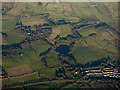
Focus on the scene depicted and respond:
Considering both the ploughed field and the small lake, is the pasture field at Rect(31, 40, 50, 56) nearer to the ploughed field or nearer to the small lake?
the ploughed field

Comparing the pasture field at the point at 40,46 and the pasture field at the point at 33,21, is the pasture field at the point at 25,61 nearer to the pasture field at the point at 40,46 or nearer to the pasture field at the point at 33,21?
the pasture field at the point at 40,46

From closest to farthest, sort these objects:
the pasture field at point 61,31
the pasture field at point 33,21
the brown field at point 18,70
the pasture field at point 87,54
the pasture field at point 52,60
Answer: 1. the brown field at point 18,70
2. the pasture field at point 52,60
3. the pasture field at point 87,54
4. the pasture field at point 61,31
5. the pasture field at point 33,21

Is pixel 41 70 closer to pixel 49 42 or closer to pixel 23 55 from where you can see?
pixel 23 55

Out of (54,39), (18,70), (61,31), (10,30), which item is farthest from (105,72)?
(10,30)

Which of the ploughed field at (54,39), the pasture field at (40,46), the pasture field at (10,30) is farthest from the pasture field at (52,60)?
the pasture field at (10,30)

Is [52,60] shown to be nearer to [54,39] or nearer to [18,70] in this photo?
[18,70]

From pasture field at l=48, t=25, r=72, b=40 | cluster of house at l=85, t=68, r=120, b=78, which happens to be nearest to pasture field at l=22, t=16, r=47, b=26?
pasture field at l=48, t=25, r=72, b=40

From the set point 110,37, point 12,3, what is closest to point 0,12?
point 12,3
